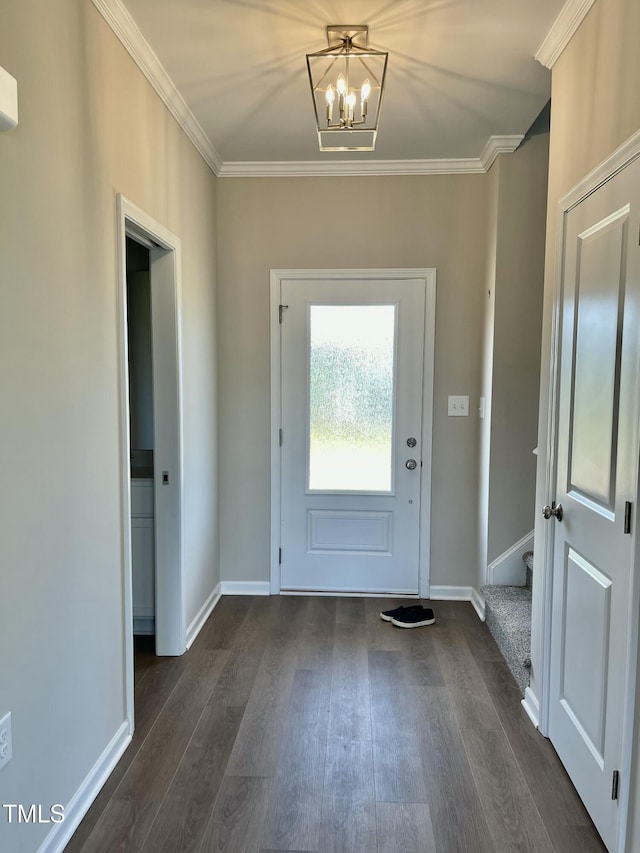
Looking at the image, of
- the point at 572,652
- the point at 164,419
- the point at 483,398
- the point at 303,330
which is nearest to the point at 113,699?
the point at 164,419

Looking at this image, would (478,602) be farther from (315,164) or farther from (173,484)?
(315,164)

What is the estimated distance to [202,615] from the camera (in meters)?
3.21

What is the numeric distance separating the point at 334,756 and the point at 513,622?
119cm

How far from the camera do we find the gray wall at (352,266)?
339cm

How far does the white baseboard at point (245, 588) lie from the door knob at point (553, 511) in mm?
2052

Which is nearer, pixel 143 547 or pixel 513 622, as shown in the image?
pixel 513 622

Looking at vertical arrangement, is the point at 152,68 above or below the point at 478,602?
above

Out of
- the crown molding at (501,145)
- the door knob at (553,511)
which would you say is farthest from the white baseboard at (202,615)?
the crown molding at (501,145)

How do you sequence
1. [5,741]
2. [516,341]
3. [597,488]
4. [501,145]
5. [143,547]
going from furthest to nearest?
[516,341], [501,145], [143,547], [597,488], [5,741]

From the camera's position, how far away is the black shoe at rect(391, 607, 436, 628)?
3.15 m

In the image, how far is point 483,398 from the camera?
131 inches

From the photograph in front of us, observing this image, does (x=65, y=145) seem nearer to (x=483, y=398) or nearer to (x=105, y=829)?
(x=105, y=829)

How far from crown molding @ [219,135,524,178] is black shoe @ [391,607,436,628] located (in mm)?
2657

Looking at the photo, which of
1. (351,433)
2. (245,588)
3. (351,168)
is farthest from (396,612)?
(351,168)
